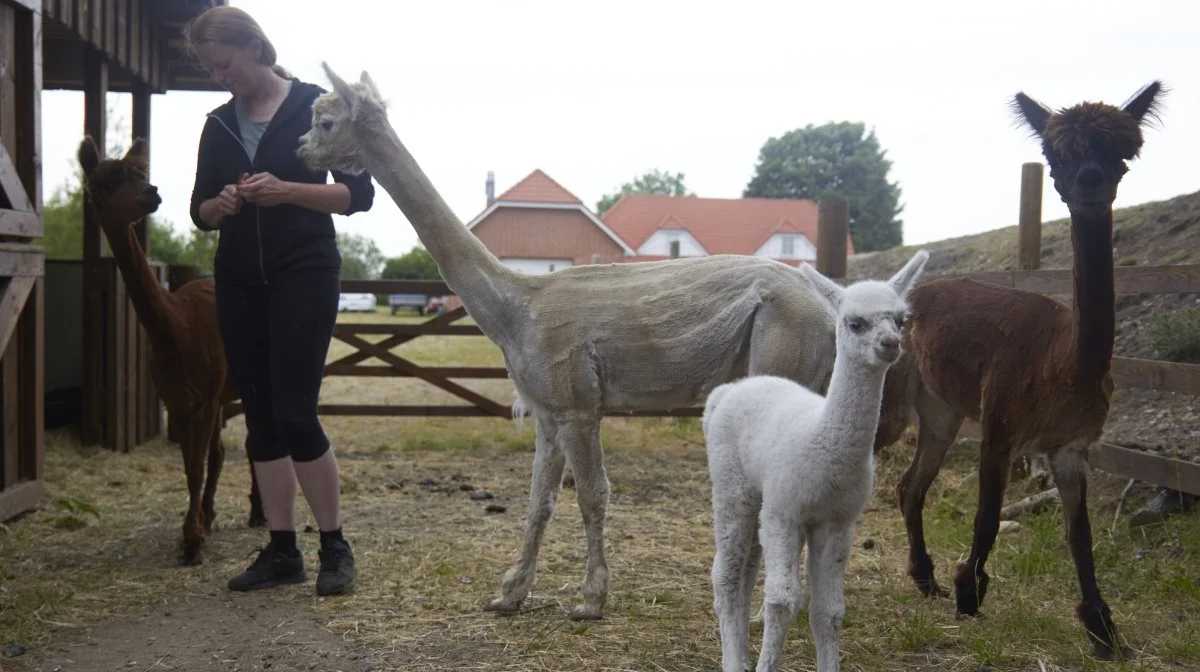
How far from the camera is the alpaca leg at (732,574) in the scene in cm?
340

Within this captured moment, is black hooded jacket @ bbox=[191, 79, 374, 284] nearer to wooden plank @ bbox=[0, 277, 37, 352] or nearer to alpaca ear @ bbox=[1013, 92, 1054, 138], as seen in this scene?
wooden plank @ bbox=[0, 277, 37, 352]

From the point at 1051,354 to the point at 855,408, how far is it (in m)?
1.53

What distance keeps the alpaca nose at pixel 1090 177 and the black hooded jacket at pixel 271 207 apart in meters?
3.03

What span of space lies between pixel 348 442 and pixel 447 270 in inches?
242

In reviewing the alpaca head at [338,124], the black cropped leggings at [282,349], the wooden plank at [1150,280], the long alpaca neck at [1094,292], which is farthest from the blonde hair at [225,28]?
the wooden plank at [1150,280]

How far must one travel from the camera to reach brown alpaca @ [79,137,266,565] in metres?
5.39

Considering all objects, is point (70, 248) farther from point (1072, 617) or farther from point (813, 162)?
point (813, 162)

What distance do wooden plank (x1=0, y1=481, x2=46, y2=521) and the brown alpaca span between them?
1.25m

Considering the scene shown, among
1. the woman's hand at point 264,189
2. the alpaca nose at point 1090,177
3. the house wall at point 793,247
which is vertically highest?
the house wall at point 793,247

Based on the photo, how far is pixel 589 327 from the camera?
4.45 m

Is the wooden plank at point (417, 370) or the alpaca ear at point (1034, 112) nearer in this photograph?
the alpaca ear at point (1034, 112)

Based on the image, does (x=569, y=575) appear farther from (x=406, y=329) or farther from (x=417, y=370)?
(x=406, y=329)

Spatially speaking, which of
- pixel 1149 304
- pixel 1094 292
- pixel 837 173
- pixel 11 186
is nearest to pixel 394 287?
pixel 11 186

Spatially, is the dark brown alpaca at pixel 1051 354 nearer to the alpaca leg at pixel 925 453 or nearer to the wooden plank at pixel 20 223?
the alpaca leg at pixel 925 453
